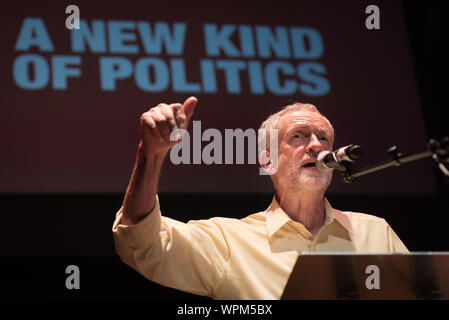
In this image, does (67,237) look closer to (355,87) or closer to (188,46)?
(188,46)

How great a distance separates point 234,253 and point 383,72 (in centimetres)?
174

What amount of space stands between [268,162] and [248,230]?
0.40 meters

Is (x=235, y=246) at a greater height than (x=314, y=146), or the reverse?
(x=314, y=146)

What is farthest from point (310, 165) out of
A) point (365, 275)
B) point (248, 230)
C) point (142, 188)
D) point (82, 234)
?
point (82, 234)

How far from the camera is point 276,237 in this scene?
7.15 feet

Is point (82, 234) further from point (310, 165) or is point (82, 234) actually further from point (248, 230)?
point (310, 165)

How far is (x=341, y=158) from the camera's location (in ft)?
5.24

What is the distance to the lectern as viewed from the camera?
133 centimetres

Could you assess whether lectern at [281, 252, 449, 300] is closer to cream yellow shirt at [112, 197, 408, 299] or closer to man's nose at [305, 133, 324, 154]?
cream yellow shirt at [112, 197, 408, 299]

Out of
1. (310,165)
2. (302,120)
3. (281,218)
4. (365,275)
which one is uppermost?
(302,120)

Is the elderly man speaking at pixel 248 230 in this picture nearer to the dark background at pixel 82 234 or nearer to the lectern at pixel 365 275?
the lectern at pixel 365 275

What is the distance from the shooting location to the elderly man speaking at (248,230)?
1.76m

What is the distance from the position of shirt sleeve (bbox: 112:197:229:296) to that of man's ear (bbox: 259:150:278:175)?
388 millimetres
